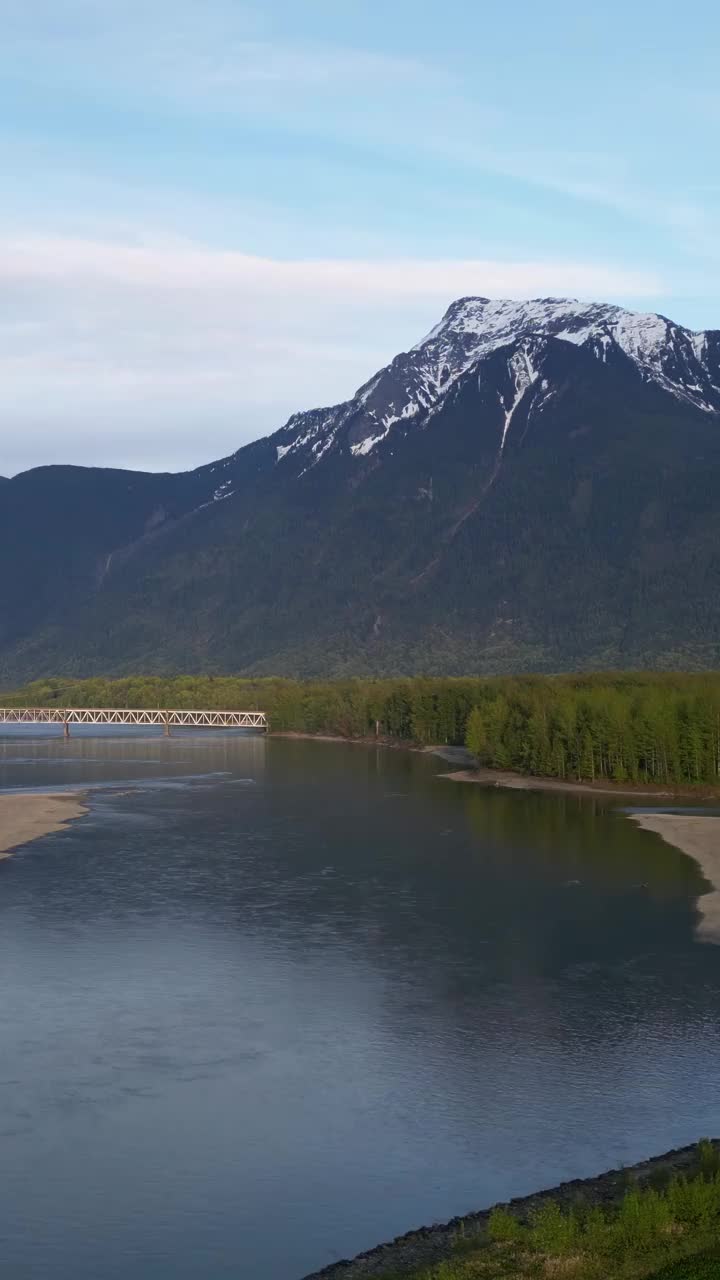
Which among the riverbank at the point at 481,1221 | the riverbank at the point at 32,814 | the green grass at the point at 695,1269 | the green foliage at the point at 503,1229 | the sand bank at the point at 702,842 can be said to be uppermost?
the riverbank at the point at 32,814

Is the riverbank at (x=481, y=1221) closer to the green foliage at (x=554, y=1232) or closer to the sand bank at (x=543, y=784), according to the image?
the green foliage at (x=554, y=1232)

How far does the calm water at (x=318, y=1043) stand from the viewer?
33812 mm

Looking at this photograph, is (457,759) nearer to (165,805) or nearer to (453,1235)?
(165,805)

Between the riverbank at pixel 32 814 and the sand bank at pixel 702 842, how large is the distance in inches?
1748

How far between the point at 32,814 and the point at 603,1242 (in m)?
88.1

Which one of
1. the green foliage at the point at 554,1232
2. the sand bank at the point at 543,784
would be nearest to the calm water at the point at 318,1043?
the green foliage at the point at 554,1232

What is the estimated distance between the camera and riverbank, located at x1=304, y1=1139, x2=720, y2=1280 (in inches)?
1170

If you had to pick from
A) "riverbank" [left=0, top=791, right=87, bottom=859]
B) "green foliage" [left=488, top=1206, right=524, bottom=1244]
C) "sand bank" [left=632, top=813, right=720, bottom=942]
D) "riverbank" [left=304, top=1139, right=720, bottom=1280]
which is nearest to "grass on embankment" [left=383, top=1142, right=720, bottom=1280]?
"green foliage" [left=488, top=1206, right=524, bottom=1244]

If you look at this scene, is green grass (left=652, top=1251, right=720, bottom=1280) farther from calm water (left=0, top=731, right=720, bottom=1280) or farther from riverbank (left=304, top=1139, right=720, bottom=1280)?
calm water (left=0, top=731, right=720, bottom=1280)

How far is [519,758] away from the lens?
487ft

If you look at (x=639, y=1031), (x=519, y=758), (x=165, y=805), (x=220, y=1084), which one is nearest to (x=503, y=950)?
(x=639, y=1031)

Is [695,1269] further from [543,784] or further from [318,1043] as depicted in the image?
[543,784]

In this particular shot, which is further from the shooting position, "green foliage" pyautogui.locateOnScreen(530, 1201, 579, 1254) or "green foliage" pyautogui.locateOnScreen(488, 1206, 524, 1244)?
"green foliage" pyautogui.locateOnScreen(488, 1206, 524, 1244)

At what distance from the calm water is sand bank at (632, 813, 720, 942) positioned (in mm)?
1093
